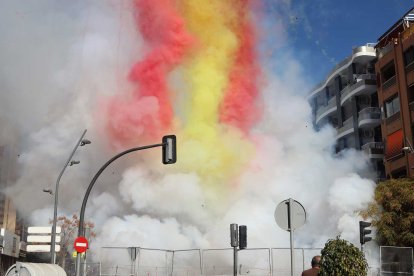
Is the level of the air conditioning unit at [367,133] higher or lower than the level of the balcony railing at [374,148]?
higher

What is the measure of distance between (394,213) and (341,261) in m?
26.6

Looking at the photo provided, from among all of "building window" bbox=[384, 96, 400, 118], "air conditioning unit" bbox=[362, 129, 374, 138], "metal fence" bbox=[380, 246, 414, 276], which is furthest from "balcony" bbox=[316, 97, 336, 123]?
"metal fence" bbox=[380, 246, 414, 276]

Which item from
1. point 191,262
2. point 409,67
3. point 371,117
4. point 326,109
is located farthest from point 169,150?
point 326,109

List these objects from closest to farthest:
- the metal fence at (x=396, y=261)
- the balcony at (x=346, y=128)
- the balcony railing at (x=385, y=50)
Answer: the metal fence at (x=396, y=261) → the balcony railing at (x=385, y=50) → the balcony at (x=346, y=128)

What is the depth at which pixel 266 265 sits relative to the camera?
27.0m

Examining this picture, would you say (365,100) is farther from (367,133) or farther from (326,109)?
(326,109)

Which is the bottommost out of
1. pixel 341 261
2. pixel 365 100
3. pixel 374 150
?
pixel 341 261

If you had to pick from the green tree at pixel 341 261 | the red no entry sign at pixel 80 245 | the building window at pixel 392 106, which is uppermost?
the building window at pixel 392 106

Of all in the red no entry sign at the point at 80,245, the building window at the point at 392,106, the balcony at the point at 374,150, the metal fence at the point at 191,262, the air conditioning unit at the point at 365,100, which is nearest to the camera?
the red no entry sign at the point at 80,245

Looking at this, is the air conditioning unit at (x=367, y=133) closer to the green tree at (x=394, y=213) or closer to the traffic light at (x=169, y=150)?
the green tree at (x=394, y=213)

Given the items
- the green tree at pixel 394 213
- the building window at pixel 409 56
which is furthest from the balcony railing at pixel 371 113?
the green tree at pixel 394 213

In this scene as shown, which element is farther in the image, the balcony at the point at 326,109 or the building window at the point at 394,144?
the balcony at the point at 326,109

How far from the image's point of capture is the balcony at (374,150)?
47.4 meters

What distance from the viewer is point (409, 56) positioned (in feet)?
137
